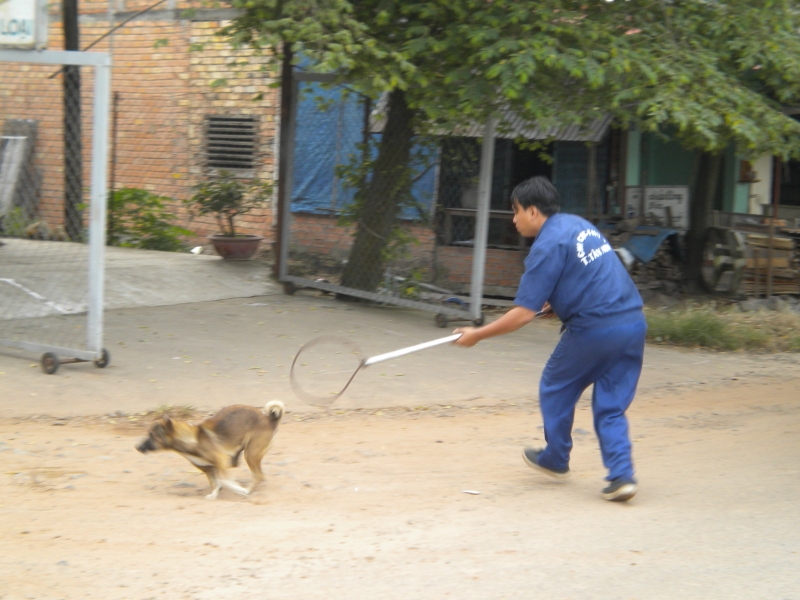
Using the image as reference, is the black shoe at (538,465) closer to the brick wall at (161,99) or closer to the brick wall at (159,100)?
the brick wall at (161,99)

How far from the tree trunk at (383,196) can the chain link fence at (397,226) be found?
0.04 ft

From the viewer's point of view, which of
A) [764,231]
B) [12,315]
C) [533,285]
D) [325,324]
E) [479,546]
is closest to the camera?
[479,546]

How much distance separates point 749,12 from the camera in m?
9.26

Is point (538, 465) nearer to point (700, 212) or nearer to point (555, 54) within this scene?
point (555, 54)

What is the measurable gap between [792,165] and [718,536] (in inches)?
493

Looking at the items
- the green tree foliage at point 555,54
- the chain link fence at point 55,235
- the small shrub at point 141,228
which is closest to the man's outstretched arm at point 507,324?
the chain link fence at point 55,235

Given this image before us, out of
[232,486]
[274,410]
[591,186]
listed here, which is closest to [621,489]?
[274,410]

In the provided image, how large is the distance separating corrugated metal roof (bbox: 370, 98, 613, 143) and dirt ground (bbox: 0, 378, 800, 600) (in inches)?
157

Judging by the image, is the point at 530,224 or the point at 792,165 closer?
the point at 530,224

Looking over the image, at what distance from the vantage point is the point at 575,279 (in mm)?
4711

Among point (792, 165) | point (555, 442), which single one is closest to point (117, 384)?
point (555, 442)

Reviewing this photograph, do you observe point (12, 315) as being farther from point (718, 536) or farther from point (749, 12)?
point (749, 12)

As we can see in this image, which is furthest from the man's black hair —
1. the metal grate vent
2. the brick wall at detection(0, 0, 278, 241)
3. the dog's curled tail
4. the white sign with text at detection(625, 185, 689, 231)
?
the metal grate vent

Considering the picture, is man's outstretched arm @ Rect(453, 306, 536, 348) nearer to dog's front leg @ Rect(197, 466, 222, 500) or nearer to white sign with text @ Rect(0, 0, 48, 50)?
dog's front leg @ Rect(197, 466, 222, 500)
